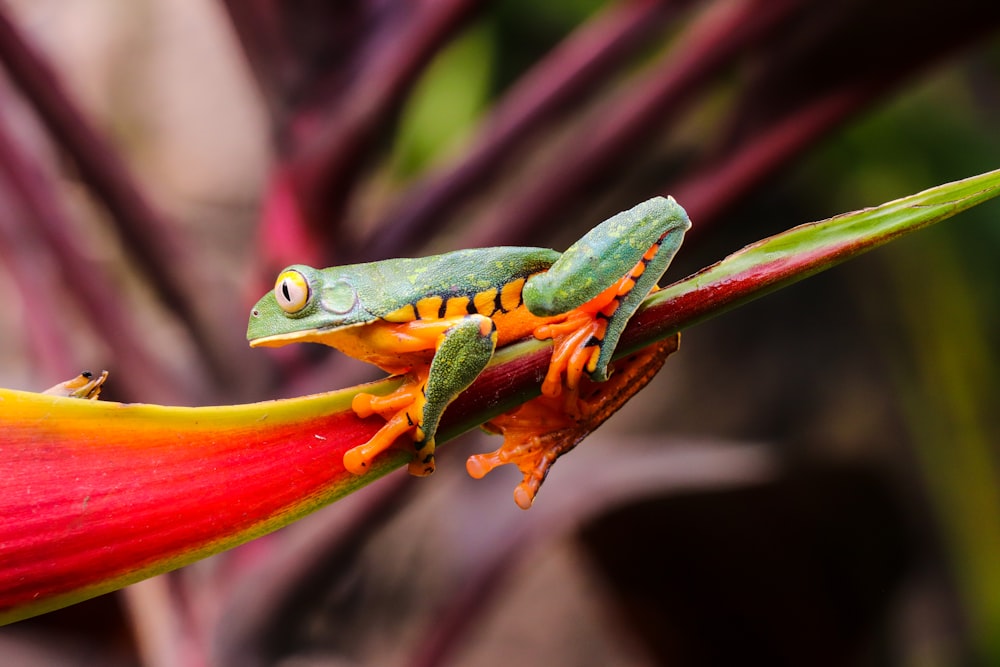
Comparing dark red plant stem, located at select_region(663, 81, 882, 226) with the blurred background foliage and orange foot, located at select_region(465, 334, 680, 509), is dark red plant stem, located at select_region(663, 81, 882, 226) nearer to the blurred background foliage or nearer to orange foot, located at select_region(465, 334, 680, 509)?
the blurred background foliage

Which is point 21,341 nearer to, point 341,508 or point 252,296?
point 252,296

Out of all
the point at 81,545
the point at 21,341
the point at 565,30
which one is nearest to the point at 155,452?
the point at 81,545

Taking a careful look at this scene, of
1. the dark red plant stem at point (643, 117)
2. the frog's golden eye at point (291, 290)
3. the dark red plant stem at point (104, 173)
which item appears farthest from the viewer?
the dark red plant stem at point (643, 117)

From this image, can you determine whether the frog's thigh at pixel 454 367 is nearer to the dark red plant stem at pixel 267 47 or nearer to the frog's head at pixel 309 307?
the frog's head at pixel 309 307

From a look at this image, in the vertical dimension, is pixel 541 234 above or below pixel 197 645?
above

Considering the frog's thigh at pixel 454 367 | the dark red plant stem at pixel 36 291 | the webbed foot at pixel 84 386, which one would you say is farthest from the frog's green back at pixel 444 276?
the dark red plant stem at pixel 36 291

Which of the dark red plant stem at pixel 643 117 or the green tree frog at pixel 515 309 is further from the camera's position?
the dark red plant stem at pixel 643 117

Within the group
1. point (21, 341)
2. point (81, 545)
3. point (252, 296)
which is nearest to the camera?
point (81, 545)

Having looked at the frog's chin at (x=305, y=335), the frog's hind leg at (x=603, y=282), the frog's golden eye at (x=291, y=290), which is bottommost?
the frog's hind leg at (x=603, y=282)
